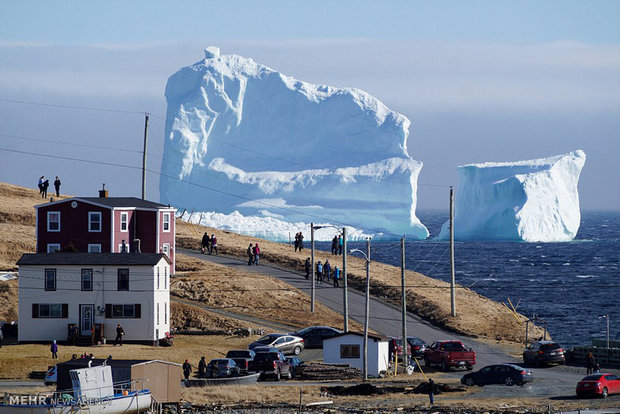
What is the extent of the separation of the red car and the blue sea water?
496 inches

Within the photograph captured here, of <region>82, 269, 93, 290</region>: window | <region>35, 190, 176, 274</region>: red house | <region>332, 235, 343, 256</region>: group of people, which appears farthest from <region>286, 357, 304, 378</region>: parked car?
<region>332, 235, 343, 256</region>: group of people

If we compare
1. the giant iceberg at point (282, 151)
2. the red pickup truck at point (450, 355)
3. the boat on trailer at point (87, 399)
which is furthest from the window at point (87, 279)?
the giant iceberg at point (282, 151)

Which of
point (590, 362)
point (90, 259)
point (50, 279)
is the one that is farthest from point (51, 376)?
point (590, 362)

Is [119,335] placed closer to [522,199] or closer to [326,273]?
[326,273]

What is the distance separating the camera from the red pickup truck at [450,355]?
50.2 metres

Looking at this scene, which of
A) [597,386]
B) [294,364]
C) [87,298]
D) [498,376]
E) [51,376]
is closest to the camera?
[597,386]

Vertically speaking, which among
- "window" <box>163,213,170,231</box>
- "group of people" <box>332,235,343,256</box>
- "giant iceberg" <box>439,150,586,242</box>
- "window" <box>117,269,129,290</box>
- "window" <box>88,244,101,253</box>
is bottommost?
"window" <box>117,269,129,290</box>

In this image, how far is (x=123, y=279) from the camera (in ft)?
182

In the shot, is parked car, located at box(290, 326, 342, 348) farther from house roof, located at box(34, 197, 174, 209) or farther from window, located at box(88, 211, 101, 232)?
window, located at box(88, 211, 101, 232)

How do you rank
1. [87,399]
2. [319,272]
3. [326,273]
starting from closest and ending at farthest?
A: [87,399], [319,272], [326,273]

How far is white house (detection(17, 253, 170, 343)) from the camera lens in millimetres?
55062

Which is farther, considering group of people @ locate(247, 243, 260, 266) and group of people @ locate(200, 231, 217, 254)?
group of people @ locate(200, 231, 217, 254)

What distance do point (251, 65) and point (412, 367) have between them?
106 meters

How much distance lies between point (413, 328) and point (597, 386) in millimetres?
21310
